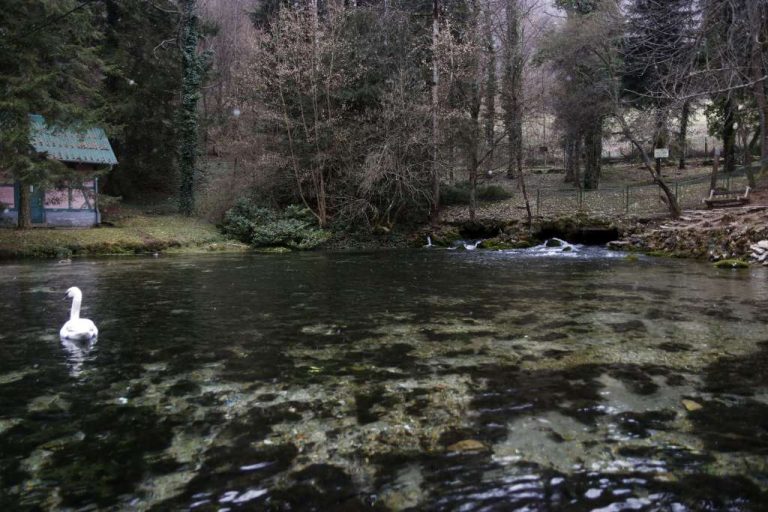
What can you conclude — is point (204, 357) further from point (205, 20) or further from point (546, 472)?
point (205, 20)

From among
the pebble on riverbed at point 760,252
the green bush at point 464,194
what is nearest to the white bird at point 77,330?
the pebble on riverbed at point 760,252

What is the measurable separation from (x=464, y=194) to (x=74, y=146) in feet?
61.9

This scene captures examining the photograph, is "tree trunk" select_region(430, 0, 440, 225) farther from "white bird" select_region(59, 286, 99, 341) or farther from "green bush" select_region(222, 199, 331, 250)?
"white bird" select_region(59, 286, 99, 341)

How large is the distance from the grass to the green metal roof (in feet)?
10.3

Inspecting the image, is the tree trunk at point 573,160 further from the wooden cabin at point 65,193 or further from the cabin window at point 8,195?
the cabin window at point 8,195

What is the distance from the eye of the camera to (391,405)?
4570 mm

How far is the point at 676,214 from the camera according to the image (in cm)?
2158

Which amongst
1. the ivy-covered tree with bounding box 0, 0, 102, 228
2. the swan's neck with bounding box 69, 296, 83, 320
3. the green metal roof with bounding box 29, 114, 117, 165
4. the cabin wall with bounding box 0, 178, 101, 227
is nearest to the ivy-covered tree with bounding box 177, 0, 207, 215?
the green metal roof with bounding box 29, 114, 117, 165

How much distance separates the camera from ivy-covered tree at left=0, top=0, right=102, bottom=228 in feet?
60.9

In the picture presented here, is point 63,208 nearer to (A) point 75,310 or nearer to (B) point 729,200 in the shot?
(A) point 75,310

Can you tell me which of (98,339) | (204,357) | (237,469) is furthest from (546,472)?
(98,339)

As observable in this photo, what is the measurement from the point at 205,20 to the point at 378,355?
30898 millimetres

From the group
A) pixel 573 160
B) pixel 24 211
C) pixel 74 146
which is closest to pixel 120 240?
pixel 24 211

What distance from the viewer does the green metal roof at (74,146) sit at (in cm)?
2431
